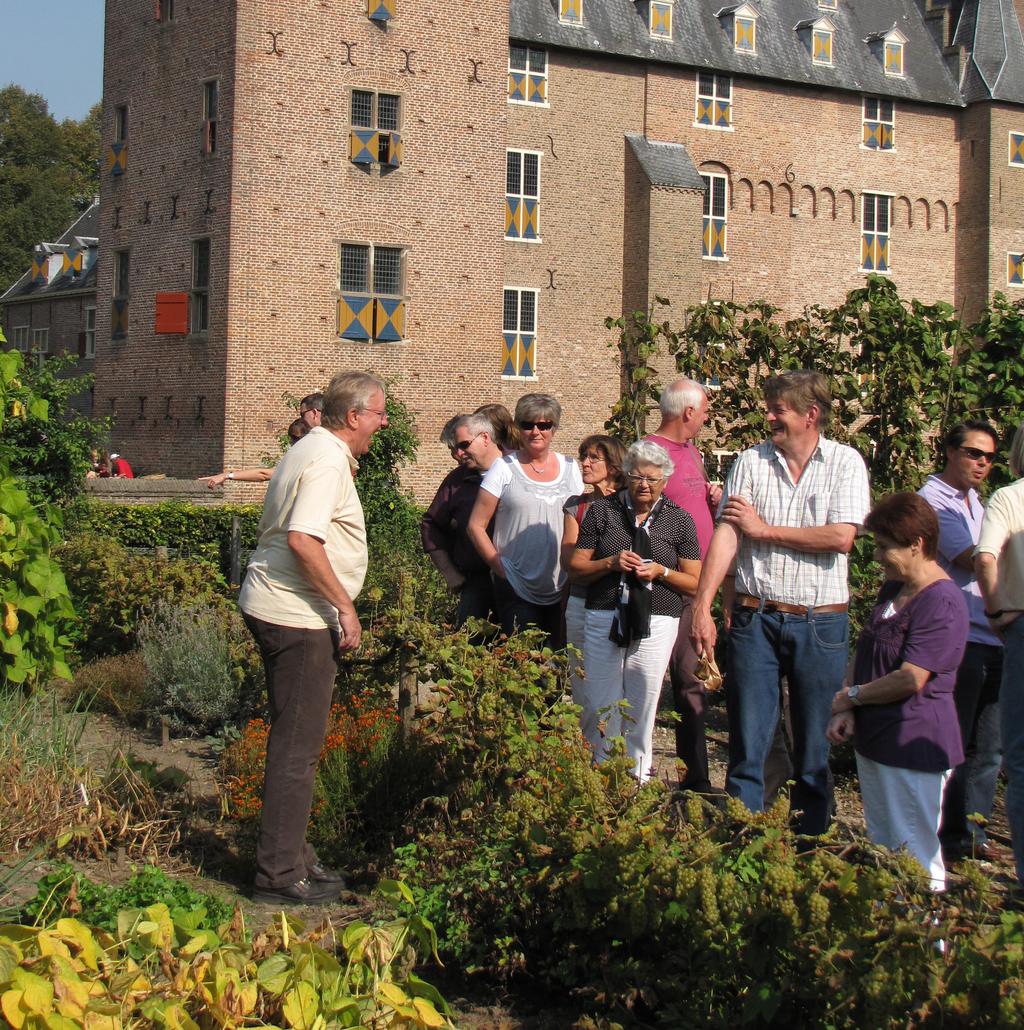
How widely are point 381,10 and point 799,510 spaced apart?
2250 centimetres

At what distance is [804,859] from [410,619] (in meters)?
2.74

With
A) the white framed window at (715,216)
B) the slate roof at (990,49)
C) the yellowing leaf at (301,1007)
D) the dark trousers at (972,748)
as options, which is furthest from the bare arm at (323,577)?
the slate roof at (990,49)

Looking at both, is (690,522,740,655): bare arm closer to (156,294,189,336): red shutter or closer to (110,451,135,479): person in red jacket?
(110,451,135,479): person in red jacket

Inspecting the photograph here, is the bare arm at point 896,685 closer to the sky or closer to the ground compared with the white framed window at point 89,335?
closer to the ground

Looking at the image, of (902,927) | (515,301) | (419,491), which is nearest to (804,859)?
(902,927)

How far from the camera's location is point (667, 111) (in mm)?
32031

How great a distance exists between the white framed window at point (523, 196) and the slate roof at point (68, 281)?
48.2ft

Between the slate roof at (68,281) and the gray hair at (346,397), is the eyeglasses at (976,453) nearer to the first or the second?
the gray hair at (346,397)

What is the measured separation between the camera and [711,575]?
16.6 ft

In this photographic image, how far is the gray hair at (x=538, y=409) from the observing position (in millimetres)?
6426

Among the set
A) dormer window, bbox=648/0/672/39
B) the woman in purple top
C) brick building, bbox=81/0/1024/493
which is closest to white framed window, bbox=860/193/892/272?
brick building, bbox=81/0/1024/493

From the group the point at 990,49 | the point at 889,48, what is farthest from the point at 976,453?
the point at 990,49

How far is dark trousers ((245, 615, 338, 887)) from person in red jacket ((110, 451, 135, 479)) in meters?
18.5

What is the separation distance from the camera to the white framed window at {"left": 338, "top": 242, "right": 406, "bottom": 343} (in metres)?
25.2
